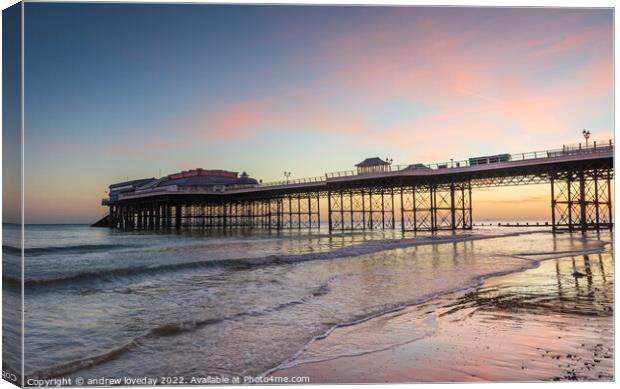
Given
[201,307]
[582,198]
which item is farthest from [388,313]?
[582,198]

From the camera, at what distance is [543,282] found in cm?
1031

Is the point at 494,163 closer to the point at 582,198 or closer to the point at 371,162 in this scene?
the point at 582,198

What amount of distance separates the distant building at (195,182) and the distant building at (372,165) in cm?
1445

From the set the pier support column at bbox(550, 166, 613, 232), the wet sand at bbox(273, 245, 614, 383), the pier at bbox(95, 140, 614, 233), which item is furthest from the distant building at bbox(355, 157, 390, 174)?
the wet sand at bbox(273, 245, 614, 383)

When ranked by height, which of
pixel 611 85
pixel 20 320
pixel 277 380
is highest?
pixel 611 85

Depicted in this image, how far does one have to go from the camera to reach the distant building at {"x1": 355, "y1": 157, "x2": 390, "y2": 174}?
38.8m

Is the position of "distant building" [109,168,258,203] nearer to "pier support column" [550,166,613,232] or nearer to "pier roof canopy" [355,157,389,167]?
"pier roof canopy" [355,157,389,167]

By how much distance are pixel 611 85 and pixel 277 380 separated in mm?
5642

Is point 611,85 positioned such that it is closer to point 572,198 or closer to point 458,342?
point 458,342

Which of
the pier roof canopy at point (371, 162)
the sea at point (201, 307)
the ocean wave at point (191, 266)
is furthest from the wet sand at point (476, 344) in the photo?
the pier roof canopy at point (371, 162)

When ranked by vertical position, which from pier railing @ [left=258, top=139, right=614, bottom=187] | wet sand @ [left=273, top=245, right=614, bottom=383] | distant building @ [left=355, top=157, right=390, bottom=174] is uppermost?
distant building @ [left=355, top=157, right=390, bottom=174]

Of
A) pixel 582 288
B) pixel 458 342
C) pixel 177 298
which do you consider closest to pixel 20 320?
pixel 177 298

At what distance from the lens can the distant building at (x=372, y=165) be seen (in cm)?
3881

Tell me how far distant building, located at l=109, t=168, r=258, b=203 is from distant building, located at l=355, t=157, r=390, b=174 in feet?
47.4
